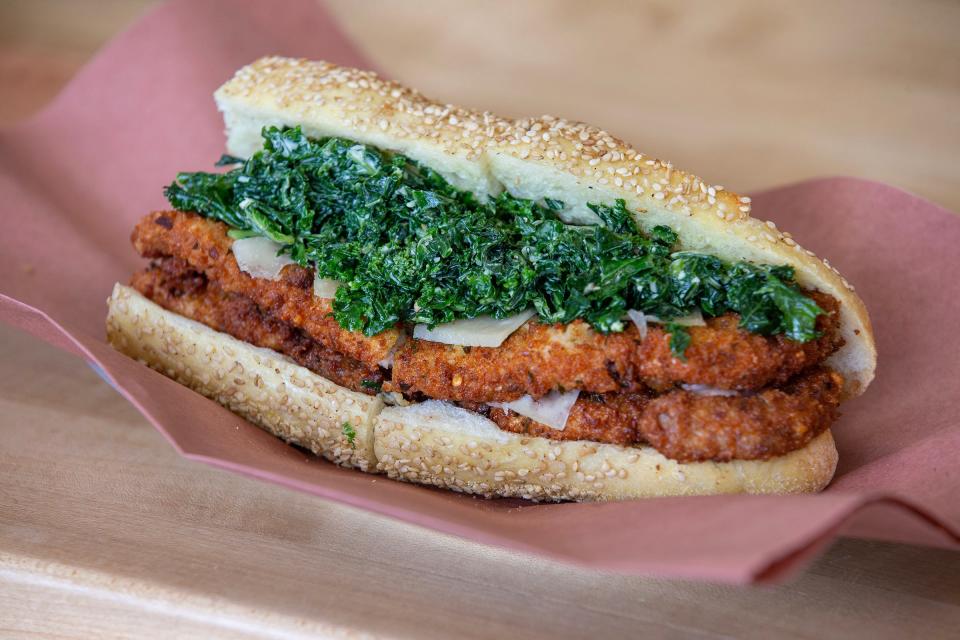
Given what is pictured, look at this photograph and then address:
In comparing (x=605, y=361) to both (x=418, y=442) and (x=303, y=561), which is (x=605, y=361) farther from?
(x=303, y=561)

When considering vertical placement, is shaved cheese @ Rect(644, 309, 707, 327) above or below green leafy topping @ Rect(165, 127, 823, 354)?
below

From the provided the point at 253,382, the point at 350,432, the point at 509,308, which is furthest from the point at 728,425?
the point at 253,382

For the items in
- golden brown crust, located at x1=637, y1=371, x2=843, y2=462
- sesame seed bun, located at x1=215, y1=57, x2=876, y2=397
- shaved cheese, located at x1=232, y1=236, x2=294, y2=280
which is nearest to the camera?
golden brown crust, located at x1=637, y1=371, x2=843, y2=462

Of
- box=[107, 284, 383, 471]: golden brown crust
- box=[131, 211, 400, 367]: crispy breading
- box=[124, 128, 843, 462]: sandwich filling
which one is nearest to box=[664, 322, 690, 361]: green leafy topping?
box=[124, 128, 843, 462]: sandwich filling

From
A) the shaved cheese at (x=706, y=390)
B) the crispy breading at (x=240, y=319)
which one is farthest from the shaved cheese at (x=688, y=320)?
the crispy breading at (x=240, y=319)

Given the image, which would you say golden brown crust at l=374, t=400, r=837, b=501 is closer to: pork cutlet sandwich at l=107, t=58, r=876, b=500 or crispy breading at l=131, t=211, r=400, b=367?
pork cutlet sandwich at l=107, t=58, r=876, b=500

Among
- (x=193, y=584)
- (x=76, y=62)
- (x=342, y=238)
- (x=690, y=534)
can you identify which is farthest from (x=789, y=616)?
(x=76, y=62)

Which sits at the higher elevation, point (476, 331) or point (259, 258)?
point (259, 258)
